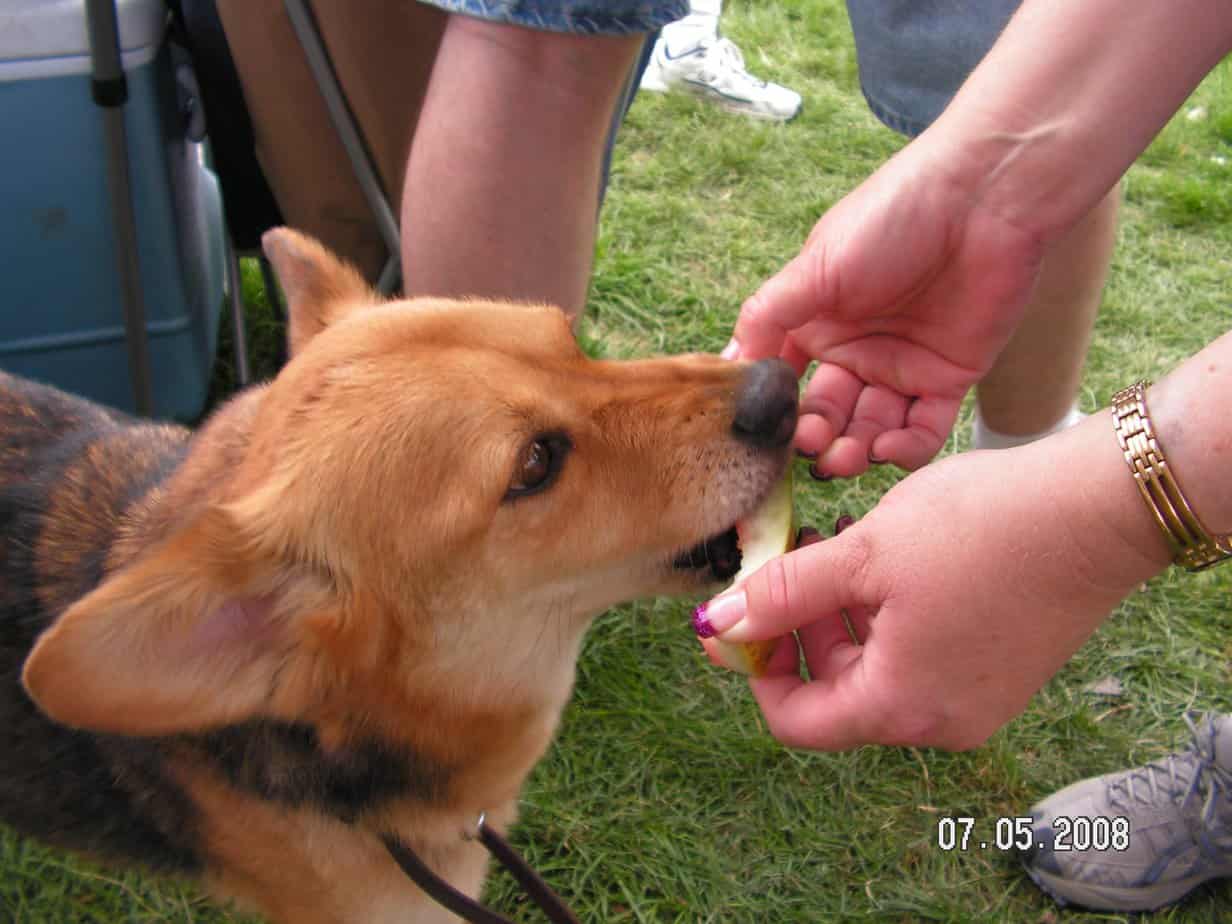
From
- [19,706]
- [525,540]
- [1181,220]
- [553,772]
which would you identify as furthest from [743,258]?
[19,706]

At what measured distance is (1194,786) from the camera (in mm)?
2129

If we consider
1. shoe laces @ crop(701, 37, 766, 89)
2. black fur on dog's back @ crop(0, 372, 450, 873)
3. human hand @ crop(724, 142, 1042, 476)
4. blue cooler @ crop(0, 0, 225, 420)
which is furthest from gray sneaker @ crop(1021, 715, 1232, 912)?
shoe laces @ crop(701, 37, 766, 89)

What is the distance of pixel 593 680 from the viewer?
2518 mm

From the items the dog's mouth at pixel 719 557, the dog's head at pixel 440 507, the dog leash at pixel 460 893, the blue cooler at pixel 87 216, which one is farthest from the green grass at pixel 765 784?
the dog's mouth at pixel 719 557

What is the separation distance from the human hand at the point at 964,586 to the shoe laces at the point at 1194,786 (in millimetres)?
1077

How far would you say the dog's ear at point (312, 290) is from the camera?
1.87 meters

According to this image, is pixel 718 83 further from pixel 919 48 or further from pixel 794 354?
pixel 794 354

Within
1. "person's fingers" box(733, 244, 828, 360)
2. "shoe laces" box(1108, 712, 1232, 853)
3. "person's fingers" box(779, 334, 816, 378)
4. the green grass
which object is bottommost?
the green grass

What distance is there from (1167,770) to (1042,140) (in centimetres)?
140

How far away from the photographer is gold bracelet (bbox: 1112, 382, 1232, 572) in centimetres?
115

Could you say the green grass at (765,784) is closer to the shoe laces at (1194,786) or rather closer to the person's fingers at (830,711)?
the shoe laces at (1194,786)

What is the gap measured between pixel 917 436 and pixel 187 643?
131cm

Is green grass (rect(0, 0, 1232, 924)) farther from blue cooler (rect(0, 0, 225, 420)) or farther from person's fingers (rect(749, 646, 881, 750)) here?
person's fingers (rect(749, 646, 881, 750))

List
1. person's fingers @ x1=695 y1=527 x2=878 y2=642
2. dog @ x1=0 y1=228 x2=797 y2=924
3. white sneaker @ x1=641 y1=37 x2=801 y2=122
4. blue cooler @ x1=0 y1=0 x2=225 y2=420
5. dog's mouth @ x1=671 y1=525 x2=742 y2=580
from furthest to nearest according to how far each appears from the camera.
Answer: white sneaker @ x1=641 y1=37 x2=801 y2=122 < blue cooler @ x1=0 y1=0 x2=225 y2=420 < dog's mouth @ x1=671 y1=525 x2=742 y2=580 < dog @ x1=0 y1=228 x2=797 y2=924 < person's fingers @ x1=695 y1=527 x2=878 y2=642
